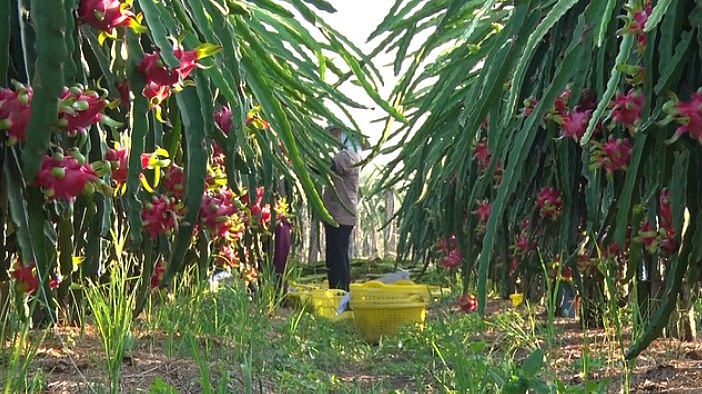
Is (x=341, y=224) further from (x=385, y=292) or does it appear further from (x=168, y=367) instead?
(x=168, y=367)

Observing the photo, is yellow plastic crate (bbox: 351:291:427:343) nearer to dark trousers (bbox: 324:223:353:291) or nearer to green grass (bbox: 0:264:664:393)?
green grass (bbox: 0:264:664:393)

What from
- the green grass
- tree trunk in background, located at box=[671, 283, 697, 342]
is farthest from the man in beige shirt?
tree trunk in background, located at box=[671, 283, 697, 342]

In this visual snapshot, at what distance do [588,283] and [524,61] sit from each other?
1.18 meters

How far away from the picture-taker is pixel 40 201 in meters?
1.14

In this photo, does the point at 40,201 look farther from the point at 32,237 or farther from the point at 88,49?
the point at 88,49

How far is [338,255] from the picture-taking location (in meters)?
4.64

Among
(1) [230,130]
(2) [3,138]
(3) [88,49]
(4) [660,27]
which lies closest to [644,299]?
(4) [660,27]

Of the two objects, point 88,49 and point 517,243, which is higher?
point 88,49

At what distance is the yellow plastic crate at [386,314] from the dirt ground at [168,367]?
0.93 m

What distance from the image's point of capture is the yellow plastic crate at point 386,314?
3.08 metres

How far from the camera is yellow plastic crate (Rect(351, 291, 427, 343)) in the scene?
10.1 ft

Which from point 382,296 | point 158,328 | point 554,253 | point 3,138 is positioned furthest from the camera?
point 382,296

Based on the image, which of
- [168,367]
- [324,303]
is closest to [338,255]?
[324,303]

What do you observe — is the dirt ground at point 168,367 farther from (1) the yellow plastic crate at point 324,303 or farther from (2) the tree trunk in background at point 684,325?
(1) the yellow plastic crate at point 324,303
